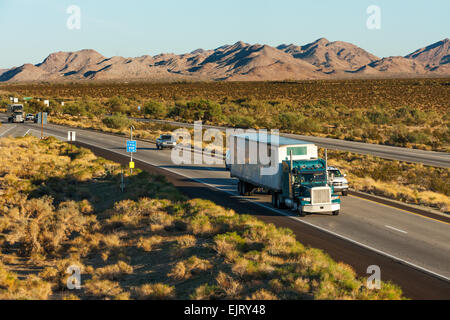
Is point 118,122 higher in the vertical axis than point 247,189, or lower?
higher

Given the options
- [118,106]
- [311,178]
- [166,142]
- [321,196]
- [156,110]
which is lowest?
[321,196]

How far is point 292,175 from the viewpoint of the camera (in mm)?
22391

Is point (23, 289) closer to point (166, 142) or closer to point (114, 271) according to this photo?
point (114, 271)

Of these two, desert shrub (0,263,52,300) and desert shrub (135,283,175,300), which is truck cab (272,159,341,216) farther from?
desert shrub (0,263,52,300)

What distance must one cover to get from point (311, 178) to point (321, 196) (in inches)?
43.8

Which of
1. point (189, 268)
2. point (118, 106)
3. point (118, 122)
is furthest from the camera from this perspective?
point (118, 106)

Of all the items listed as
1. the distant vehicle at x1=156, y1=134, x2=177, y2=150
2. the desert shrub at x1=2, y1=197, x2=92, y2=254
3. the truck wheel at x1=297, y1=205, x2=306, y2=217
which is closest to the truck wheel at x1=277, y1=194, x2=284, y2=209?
the truck wheel at x1=297, y1=205, x2=306, y2=217

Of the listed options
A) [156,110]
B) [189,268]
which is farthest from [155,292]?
[156,110]

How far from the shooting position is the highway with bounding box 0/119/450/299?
14633mm
